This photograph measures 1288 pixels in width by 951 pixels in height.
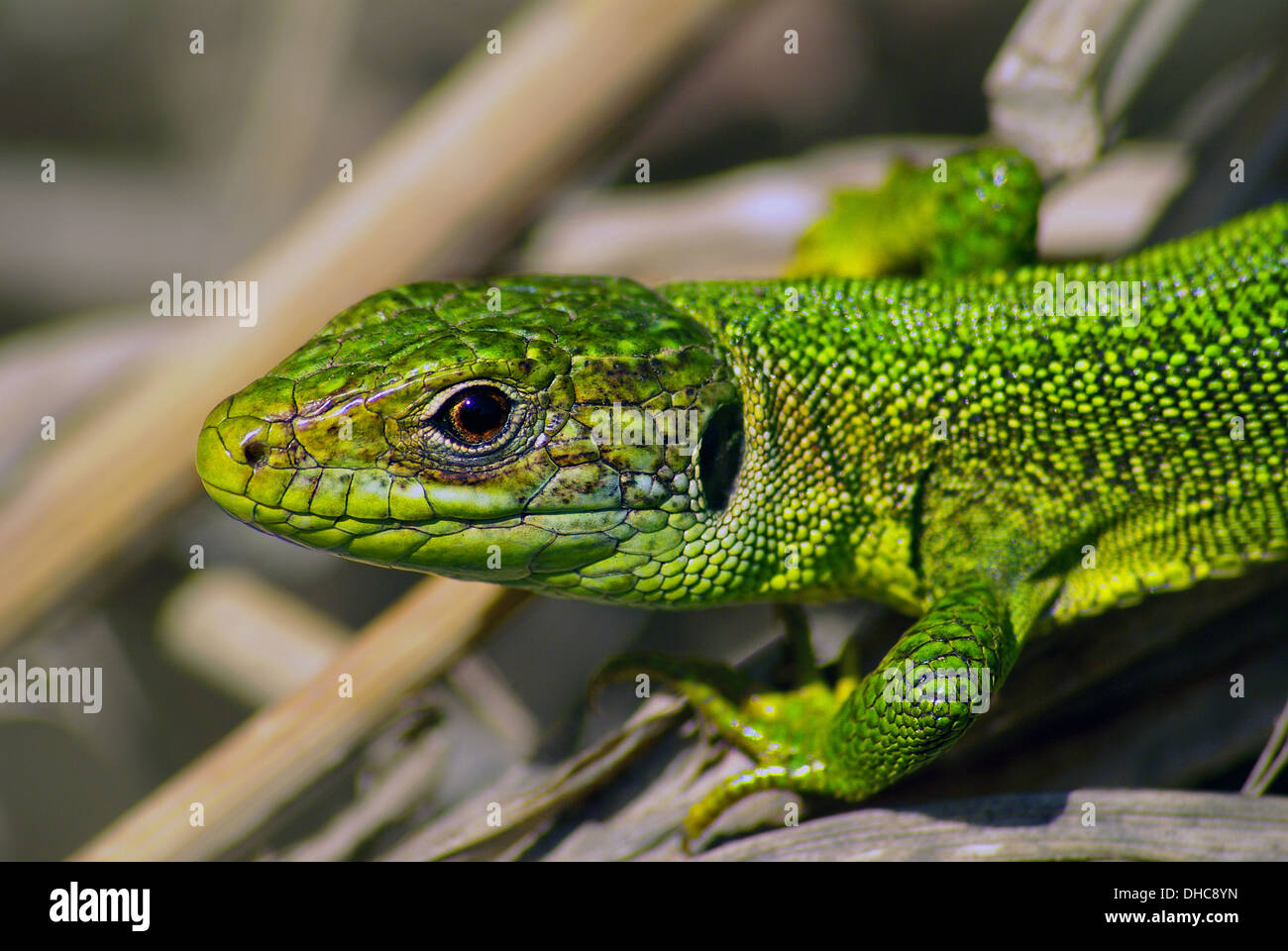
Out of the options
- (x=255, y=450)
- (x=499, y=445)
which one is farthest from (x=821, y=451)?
(x=255, y=450)

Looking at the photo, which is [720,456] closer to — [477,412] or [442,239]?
[477,412]

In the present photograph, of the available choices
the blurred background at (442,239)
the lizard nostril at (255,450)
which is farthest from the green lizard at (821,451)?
the blurred background at (442,239)

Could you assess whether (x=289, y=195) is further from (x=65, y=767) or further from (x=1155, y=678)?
(x=1155, y=678)

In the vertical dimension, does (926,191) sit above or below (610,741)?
above

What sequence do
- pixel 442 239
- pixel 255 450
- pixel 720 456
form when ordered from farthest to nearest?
pixel 442 239, pixel 720 456, pixel 255 450

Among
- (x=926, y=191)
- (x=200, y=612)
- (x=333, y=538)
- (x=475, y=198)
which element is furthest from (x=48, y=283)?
(x=926, y=191)

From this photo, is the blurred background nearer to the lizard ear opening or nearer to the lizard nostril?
the lizard ear opening

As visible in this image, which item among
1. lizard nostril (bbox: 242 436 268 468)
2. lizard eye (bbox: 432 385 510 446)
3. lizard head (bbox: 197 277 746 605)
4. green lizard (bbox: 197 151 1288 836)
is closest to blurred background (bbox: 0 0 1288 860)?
green lizard (bbox: 197 151 1288 836)
